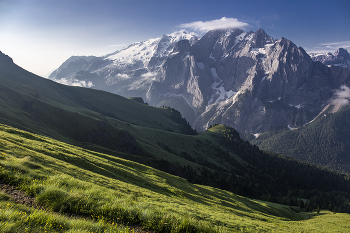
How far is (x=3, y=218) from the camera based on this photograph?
837 centimetres

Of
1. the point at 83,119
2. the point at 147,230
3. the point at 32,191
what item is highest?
the point at 32,191

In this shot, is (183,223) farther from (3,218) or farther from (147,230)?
(3,218)

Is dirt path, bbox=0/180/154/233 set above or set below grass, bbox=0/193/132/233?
below

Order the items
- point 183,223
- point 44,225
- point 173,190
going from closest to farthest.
Answer: 1. point 44,225
2. point 183,223
3. point 173,190

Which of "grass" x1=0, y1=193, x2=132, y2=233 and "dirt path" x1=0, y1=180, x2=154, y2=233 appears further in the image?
"dirt path" x1=0, y1=180, x2=154, y2=233

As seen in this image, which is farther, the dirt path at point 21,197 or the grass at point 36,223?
the dirt path at point 21,197

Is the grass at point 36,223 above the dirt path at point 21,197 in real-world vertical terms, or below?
above

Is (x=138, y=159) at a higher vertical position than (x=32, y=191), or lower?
lower

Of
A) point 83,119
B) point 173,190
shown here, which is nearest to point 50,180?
point 173,190

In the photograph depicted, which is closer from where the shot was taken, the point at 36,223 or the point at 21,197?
the point at 36,223

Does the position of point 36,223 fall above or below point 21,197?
above

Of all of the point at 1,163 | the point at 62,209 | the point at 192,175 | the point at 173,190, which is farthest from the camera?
the point at 192,175

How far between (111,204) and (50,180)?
6472 mm

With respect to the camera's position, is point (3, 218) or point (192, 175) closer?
point (3, 218)
